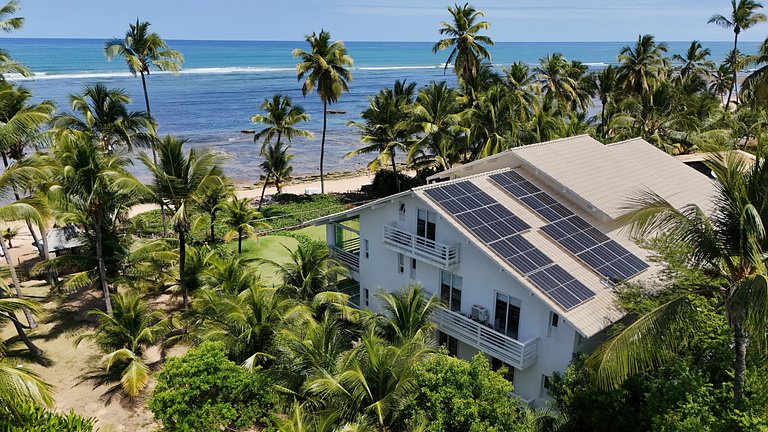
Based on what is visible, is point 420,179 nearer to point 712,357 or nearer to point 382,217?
point 382,217

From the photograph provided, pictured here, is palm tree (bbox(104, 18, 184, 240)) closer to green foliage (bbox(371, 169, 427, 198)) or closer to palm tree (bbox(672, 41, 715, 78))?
green foliage (bbox(371, 169, 427, 198))

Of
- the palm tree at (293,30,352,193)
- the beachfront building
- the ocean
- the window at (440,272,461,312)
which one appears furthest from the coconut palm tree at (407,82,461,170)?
the window at (440,272,461,312)

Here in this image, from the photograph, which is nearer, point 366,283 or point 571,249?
point 571,249

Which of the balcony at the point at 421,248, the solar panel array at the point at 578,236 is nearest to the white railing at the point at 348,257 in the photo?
the balcony at the point at 421,248

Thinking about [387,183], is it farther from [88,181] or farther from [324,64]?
[88,181]

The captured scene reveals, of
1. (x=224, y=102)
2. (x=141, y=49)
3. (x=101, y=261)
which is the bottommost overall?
(x=224, y=102)

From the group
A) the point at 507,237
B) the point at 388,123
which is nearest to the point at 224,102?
the point at 388,123

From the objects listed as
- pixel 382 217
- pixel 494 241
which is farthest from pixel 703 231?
pixel 382 217
